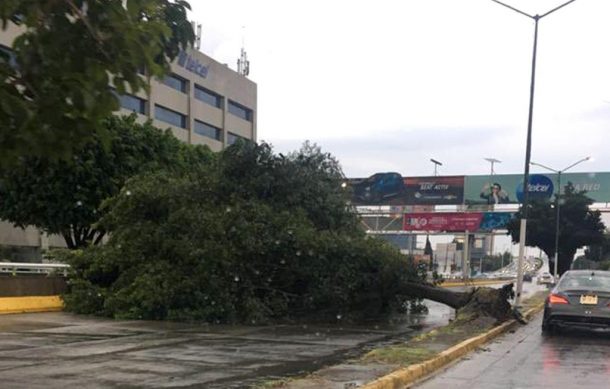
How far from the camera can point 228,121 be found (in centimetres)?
6881

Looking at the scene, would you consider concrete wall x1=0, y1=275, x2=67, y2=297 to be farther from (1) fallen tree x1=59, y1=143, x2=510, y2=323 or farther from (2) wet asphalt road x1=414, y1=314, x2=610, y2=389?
(2) wet asphalt road x1=414, y1=314, x2=610, y2=389

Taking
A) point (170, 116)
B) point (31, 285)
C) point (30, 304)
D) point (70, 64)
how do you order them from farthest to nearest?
1. point (170, 116)
2. point (31, 285)
3. point (30, 304)
4. point (70, 64)

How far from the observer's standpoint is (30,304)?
19781 mm

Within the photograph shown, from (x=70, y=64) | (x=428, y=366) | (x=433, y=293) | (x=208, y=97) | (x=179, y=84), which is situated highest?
(x=179, y=84)

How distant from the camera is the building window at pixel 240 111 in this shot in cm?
7044

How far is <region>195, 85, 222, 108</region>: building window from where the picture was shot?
63956 mm

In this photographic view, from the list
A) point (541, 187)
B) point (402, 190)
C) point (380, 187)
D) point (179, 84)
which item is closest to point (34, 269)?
point (179, 84)

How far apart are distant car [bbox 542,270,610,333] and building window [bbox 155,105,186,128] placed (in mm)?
46693

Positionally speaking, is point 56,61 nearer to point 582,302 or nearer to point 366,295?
point 582,302

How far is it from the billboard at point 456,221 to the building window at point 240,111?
19.7 m

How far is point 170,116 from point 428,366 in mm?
51942

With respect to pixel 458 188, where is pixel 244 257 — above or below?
below

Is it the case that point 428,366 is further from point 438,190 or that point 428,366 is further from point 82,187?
point 438,190

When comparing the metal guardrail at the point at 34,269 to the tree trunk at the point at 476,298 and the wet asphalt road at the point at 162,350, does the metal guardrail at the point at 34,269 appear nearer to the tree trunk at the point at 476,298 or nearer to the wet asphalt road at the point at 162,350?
the wet asphalt road at the point at 162,350
